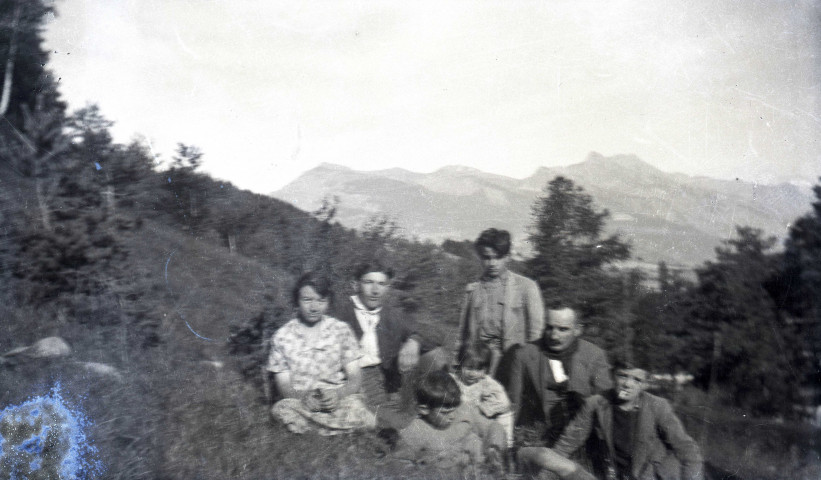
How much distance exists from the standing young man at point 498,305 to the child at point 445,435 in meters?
0.28

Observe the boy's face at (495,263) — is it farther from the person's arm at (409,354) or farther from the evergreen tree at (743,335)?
the evergreen tree at (743,335)

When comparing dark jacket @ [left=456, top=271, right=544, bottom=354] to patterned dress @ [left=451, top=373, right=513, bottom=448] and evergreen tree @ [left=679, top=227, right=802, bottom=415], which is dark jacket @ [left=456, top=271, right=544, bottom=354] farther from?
evergreen tree @ [left=679, top=227, right=802, bottom=415]

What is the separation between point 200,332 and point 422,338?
1266 mm

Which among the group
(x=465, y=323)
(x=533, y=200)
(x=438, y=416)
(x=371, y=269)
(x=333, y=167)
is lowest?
(x=438, y=416)

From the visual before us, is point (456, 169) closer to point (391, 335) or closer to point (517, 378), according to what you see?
point (391, 335)

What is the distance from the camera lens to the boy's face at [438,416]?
112 inches

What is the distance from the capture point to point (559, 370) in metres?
2.84

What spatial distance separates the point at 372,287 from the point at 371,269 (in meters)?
0.10

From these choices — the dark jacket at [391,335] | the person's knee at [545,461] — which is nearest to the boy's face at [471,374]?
the dark jacket at [391,335]

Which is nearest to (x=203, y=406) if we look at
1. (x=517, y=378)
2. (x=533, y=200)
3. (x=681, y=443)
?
(x=517, y=378)

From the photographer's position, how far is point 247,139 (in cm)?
289

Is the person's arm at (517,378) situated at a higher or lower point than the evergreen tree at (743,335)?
lower

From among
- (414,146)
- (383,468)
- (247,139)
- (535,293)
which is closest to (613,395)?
(535,293)

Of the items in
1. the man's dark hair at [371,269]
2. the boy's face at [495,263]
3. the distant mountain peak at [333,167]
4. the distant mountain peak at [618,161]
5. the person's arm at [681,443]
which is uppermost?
the distant mountain peak at [618,161]
